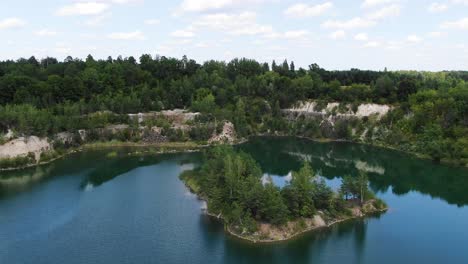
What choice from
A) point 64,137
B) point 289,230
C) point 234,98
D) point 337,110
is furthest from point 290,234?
point 234,98

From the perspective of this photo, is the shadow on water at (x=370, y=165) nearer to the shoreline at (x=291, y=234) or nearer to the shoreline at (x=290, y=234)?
the shoreline at (x=290, y=234)

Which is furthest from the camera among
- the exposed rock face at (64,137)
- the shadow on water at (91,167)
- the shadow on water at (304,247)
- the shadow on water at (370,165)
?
the exposed rock face at (64,137)

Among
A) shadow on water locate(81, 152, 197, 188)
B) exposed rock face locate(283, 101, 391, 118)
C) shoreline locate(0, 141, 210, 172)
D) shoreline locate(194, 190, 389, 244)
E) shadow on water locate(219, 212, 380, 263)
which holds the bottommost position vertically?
shadow on water locate(219, 212, 380, 263)

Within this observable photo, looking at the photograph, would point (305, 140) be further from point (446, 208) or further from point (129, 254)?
point (129, 254)

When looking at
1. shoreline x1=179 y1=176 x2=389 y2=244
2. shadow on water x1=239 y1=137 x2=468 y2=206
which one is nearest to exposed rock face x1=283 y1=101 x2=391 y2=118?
shadow on water x1=239 y1=137 x2=468 y2=206

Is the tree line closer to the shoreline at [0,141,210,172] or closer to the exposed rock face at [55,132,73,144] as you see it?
the shoreline at [0,141,210,172]

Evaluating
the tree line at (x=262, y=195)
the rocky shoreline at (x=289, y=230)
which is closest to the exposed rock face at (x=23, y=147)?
the tree line at (x=262, y=195)

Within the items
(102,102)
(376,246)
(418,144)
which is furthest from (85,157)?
(418,144)
